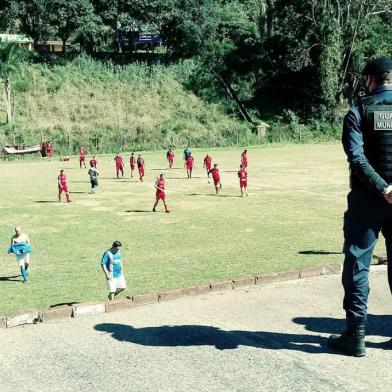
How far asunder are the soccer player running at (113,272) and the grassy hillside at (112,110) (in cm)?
4335

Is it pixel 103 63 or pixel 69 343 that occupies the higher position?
pixel 103 63

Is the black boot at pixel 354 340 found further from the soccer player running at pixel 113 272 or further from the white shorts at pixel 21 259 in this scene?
the white shorts at pixel 21 259

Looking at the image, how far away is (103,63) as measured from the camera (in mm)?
66125

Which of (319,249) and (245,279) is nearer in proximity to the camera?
(245,279)

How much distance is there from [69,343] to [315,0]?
59.8 metres

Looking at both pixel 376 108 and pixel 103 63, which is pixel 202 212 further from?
pixel 103 63

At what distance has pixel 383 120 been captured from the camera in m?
5.31

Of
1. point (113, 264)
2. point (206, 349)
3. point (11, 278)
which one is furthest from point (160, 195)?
point (206, 349)

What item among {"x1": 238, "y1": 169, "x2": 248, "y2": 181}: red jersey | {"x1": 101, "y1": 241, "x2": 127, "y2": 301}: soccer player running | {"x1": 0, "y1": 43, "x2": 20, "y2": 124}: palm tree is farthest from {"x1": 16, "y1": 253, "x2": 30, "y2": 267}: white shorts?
{"x1": 0, "y1": 43, "x2": 20, "y2": 124}: palm tree

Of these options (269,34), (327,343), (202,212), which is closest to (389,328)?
(327,343)

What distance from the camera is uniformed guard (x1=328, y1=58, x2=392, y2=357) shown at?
530 centimetres

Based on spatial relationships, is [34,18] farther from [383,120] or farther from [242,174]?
[383,120]

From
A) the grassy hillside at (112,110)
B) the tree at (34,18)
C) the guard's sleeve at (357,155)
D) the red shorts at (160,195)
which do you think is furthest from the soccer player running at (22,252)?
the tree at (34,18)

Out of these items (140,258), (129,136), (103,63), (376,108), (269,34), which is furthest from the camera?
(269,34)
